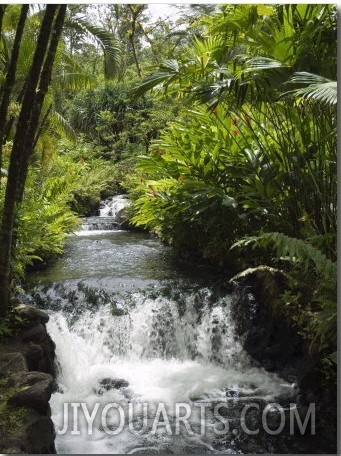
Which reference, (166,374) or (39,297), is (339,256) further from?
(39,297)

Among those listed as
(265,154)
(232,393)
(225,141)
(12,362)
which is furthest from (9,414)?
(225,141)

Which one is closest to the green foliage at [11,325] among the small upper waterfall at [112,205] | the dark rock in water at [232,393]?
the dark rock in water at [232,393]

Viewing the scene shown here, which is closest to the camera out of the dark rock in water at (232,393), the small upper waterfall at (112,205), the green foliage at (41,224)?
the dark rock in water at (232,393)

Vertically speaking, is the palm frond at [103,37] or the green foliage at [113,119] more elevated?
the green foliage at [113,119]

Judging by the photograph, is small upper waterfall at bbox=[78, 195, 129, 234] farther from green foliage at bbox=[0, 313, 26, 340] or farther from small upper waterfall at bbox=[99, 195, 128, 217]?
green foliage at bbox=[0, 313, 26, 340]

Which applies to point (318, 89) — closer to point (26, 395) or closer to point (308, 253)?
point (308, 253)

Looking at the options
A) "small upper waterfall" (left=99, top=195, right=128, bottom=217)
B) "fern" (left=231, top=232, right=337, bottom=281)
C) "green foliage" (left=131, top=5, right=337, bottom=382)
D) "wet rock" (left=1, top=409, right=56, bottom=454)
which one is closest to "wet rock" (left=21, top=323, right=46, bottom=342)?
"wet rock" (left=1, top=409, right=56, bottom=454)

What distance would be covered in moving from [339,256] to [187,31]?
18.7 feet

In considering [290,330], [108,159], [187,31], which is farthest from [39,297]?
[108,159]

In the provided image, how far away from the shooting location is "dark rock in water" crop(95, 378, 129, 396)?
4.06 meters

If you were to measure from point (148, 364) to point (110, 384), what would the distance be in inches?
22.1

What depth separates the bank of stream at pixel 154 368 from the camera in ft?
11.0

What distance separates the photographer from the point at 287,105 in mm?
3916

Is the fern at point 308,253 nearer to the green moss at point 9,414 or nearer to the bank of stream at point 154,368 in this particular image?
the bank of stream at point 154,368
